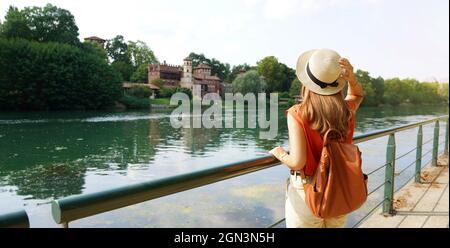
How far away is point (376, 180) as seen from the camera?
35.3 ft

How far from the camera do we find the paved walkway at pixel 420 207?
109 inches

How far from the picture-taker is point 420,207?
3.13m

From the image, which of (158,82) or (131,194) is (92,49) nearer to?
(158,82)

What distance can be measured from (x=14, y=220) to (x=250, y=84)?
47066 millimetres

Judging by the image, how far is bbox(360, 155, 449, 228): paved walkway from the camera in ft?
9.06

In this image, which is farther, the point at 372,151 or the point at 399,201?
the point at 372,151

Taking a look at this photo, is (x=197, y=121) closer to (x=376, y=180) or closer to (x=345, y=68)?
(x=376, y=180)

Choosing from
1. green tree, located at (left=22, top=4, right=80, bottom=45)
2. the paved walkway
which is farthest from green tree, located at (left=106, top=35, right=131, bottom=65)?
the paved walkway

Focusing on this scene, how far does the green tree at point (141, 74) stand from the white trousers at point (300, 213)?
189 feet

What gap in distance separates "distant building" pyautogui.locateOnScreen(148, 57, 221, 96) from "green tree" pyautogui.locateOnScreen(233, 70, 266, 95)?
408 inches

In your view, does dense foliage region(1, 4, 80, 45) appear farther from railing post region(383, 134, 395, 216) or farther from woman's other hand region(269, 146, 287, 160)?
woman's other hand region(269, 146, 287, 160)

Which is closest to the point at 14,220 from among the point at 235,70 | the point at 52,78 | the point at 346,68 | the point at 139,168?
the point at 346,68

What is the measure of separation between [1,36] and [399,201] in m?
44.9
